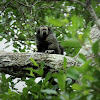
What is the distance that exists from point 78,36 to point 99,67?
0.50 feet

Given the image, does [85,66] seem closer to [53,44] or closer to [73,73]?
[73,73]

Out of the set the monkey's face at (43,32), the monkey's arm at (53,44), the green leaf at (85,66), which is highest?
the monkey's face at (43,32)

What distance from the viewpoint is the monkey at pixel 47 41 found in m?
2.64

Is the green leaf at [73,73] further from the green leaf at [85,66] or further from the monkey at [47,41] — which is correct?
the monkey at [47,41]

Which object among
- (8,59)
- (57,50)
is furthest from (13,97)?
(57,50)

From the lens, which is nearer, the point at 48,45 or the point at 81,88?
the point at 81,88

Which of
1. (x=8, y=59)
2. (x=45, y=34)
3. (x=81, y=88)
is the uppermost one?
(x=45, y=34)

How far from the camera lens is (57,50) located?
265cm

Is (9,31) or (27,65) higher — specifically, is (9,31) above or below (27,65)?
above

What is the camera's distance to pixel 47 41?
270 centimetres

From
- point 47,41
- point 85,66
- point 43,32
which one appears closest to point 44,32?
point 43,32

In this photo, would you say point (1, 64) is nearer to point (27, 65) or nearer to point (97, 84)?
point (27, 65)

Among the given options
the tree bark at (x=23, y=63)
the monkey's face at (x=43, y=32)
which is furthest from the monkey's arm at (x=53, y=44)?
the tree bark at (x=23, y=63)

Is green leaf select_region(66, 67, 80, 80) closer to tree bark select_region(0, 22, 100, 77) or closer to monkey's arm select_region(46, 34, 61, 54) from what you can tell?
tree bark select_region(0, 22, 100, 77)
